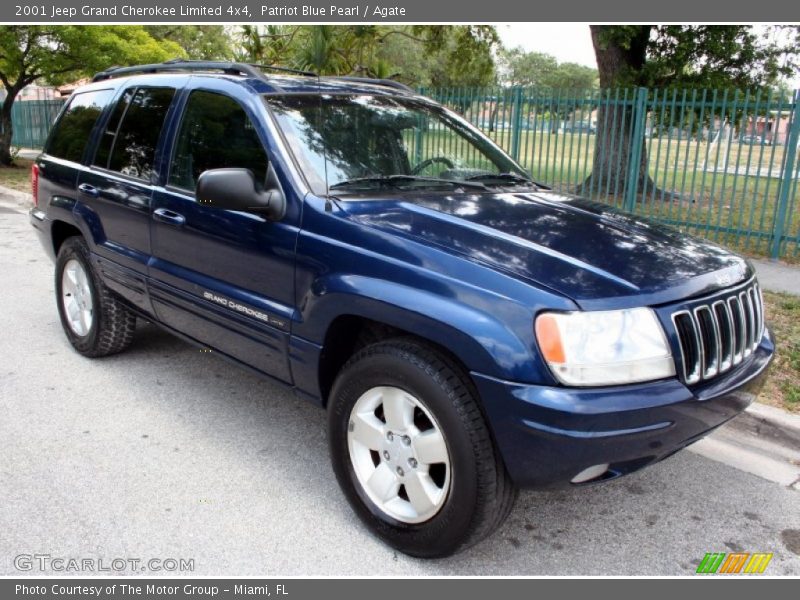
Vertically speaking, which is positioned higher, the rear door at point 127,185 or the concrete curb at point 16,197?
the rear door at point 127,185

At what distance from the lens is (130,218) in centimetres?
420

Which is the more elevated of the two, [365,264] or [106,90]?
[106,90]

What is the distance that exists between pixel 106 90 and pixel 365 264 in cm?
292

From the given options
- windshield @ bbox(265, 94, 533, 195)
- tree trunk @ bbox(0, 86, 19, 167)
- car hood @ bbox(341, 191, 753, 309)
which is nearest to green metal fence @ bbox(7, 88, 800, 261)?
windshield @ bbox(265, 94, 533, 195)

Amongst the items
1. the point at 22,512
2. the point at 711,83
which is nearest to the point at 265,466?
the point at 22,512

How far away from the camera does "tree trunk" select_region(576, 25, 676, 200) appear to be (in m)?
10.7

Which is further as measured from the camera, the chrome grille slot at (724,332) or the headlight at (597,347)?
the chrome grille slot at (724,332)

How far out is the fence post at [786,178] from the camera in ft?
28.0

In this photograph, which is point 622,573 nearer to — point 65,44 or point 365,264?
point 365,264

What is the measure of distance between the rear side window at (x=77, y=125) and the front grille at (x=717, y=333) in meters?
3.87

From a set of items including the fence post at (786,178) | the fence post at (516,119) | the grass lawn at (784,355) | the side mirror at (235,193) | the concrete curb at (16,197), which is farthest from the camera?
the concrete curb at (16,197)

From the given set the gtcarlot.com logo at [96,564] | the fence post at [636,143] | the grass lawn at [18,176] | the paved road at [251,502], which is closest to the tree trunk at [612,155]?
the fence post at [636,143]

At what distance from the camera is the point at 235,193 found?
121 inches

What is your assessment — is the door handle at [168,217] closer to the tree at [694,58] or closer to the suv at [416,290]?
→ the suv at [416,290]
